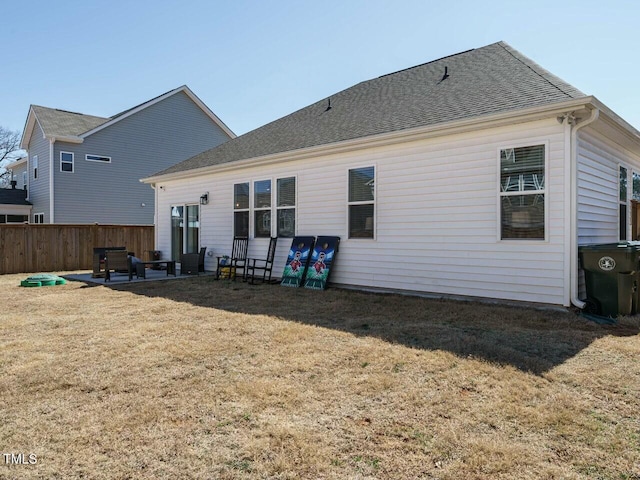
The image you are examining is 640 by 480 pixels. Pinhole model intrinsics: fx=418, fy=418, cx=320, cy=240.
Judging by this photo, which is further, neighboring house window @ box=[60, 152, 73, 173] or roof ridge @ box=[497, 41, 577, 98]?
neighboring house window @ box=[60, 152, 73, 173]

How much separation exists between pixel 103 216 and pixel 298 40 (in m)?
12.3

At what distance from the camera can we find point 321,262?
8.32 m

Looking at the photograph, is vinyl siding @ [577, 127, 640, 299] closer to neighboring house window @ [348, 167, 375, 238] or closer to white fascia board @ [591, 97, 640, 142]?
white fascia board @ [591, 97, 640, 142]

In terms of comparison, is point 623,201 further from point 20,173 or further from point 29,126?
point 20,173

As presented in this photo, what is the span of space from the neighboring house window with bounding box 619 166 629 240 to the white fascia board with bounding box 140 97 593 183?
3138mm

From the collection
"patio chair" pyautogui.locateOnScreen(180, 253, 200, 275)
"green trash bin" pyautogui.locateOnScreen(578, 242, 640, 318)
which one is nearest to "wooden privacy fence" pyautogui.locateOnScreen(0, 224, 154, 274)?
"patio chair" pyautogui.locateOnScreen(180, 253, 200, 275)

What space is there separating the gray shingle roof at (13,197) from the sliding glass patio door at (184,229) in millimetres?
11221

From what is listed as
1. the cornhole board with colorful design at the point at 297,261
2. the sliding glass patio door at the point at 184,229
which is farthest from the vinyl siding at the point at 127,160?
the cornhole board with colorful design at the point at 297,261

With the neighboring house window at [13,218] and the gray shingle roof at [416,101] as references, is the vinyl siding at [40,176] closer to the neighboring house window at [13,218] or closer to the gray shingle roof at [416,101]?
the neighboring house window at [13,218]

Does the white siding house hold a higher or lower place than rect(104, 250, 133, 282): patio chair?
higher

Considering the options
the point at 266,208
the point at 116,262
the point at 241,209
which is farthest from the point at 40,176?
the point at 266,208

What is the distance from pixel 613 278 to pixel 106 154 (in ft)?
61.3

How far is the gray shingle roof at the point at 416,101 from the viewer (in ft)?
21.5

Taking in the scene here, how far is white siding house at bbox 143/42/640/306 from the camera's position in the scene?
227 inches
